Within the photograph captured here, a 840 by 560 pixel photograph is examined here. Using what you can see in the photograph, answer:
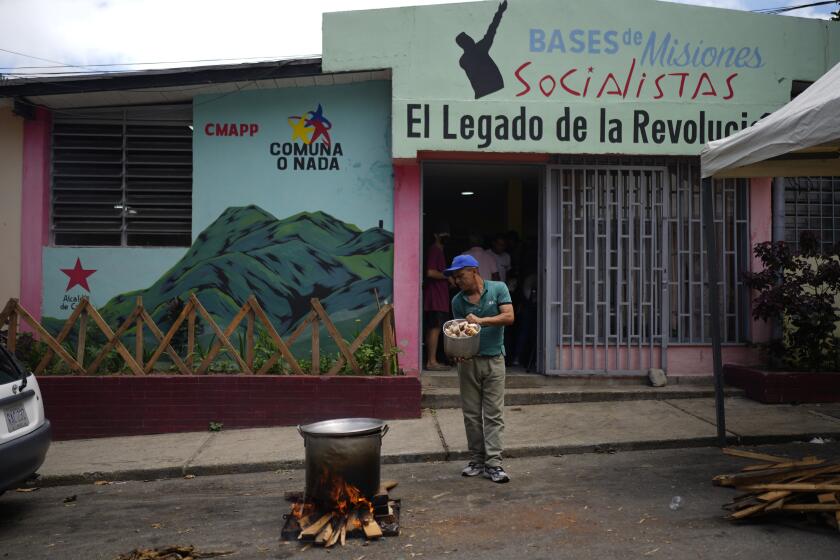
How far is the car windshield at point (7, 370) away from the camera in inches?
214

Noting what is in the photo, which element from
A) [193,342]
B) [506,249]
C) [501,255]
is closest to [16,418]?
[193,342]

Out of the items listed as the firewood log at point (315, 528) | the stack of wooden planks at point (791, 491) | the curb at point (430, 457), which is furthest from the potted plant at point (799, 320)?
the firewood log at point (315, 528)

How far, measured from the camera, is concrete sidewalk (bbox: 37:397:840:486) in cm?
681

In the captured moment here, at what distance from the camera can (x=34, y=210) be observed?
31.2 ft

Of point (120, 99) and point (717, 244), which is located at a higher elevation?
point (120, 99)

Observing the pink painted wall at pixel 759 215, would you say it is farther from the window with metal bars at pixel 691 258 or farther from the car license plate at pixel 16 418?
the car license plate at pixel 16 418

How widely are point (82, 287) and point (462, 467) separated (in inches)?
229

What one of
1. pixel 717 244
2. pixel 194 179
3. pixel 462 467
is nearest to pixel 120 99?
pixel 194 179

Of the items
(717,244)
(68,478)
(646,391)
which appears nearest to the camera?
(68,478)

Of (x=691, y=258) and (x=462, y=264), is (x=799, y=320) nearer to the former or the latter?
(x=691, y=258)

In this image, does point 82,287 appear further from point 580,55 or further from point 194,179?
point 580,55

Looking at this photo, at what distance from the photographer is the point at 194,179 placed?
375 inches

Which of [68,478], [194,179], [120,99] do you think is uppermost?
[120,99]

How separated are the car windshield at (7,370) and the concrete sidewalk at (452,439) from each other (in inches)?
58.5
